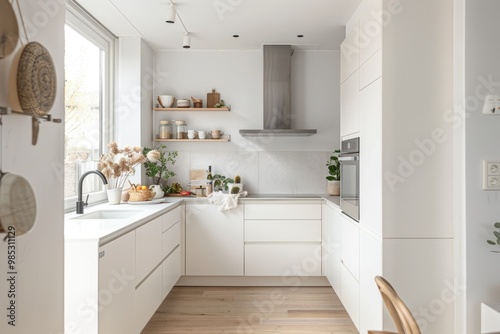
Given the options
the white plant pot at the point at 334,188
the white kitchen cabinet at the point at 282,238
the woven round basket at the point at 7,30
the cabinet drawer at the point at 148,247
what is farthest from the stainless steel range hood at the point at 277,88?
the woven round basket at the point at 7,30

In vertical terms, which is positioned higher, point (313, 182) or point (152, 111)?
point (152, 111)

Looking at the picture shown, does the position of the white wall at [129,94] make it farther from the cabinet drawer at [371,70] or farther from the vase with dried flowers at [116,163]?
the cabinet drawer at [371,70]

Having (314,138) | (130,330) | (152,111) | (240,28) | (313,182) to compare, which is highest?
(240,28)

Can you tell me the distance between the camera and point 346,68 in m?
3.10

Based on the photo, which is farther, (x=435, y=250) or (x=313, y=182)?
(x=313, y=182)

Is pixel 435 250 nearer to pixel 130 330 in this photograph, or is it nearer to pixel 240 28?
pixel 130 330

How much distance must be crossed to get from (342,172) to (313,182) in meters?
1.13

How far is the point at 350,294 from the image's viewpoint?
2873 millimetres

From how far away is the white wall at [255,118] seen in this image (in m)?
4.29

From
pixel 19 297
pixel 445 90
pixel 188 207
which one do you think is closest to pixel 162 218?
pixel 188 207

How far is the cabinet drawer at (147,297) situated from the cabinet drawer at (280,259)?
1030 mm

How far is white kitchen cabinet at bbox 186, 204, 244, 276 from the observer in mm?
3811

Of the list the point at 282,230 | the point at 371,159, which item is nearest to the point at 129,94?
the point at 282,230

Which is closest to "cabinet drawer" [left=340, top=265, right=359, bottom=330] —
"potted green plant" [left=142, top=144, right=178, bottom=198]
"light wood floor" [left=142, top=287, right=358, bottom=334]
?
"light wood floor" [left=142, top=287, right=358, bottom=334]
